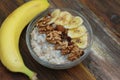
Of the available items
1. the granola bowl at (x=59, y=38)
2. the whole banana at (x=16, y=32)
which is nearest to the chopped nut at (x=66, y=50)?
the granola bowl at (x=59, y=38)

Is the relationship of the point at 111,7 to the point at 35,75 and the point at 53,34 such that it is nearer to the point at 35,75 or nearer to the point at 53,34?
the point at 53,34

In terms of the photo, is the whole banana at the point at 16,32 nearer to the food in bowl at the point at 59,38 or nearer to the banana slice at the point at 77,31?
the food in bowl at the point at 59,38

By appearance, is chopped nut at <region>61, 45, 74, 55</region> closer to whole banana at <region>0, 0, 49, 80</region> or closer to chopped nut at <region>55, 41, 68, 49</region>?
chopped nut at <region>55, 41, 68, 49</region>

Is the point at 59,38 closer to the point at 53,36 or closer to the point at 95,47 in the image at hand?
the point at 53,36

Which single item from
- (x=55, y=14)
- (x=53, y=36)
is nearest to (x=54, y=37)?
(x=53, y=36)

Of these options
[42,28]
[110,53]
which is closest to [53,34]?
[42,28]

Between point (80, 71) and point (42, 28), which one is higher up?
point (42, 28)

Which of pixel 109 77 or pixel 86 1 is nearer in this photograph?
pixel 109 77
